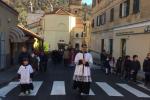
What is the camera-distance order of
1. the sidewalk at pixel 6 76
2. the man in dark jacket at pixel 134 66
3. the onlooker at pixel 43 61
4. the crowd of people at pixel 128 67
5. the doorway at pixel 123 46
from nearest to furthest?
the crowd of people at pixel 128 67 → the sidewalk at pixel 6 76 → the man in dark jacket at pixel 134 66 → the onlooker at pixel 43 61 → the doorway at pixel 123 46

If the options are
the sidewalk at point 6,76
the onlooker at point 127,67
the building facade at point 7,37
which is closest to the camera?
the sidewalk at point 6,76

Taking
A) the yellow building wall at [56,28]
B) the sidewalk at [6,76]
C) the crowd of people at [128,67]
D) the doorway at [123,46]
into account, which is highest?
the yellow building wall at [56,28]

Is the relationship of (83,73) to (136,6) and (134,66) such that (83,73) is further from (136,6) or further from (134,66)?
(136,6)

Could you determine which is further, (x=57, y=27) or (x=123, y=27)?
(x=57, y=27)

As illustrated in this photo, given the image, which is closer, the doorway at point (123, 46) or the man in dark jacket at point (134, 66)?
the man in dark jacket at point (134, 66)

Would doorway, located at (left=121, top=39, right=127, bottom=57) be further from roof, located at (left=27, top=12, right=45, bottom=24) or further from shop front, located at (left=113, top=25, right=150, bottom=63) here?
roof, located at (left=27, top=12, right=45, bottom=24)

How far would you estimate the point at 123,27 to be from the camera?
37.9m

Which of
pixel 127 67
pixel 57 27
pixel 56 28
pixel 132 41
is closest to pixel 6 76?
pixel 127 67

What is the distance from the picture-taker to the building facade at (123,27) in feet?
100

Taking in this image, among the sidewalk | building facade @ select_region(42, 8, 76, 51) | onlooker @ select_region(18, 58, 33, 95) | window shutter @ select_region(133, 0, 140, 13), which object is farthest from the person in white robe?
building facade @ select_region(42, 8, 76, 51)

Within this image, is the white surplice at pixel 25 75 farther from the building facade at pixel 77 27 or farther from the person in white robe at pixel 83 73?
the building facade at pixel 77 27

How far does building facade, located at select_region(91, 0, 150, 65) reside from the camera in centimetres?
3058

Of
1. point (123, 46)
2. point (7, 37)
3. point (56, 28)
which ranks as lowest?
point (123, 46)

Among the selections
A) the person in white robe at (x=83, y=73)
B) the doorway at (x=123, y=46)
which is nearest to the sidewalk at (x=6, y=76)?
the person in white robe at (x=83, y=73)
